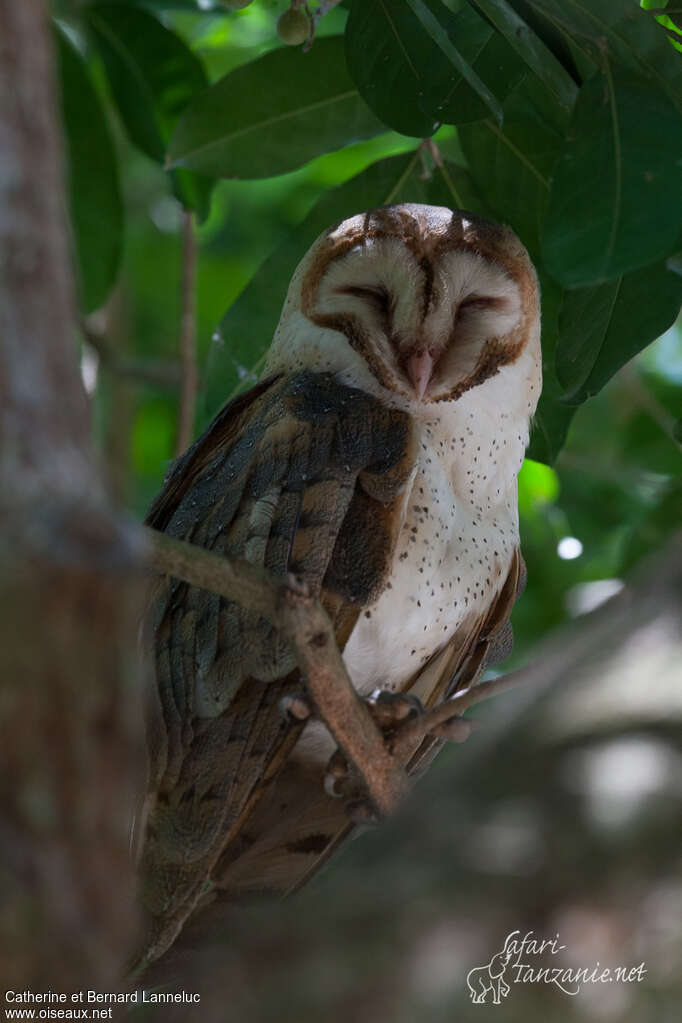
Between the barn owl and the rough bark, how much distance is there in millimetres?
1039

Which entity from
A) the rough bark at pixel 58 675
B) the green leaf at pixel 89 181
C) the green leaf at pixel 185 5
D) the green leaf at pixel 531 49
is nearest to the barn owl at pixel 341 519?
the green leaf at pixel 531 49

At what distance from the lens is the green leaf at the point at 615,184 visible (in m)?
1.58

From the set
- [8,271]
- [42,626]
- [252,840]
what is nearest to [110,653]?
[42,626]

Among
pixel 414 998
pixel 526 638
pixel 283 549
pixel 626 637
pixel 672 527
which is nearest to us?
pixel 414 998

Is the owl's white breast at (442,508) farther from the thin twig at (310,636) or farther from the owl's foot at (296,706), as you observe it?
the thin twig at (310,636)

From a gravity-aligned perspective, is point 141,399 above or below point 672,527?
below

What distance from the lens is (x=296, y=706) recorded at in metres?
1.89

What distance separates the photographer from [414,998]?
2.45 feet

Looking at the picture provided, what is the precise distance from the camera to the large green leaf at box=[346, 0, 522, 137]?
189cm

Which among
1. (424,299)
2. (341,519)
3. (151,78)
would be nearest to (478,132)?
(424,299)

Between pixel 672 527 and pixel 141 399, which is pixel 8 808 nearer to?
pixel 672 527

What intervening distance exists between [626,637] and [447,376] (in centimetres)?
130

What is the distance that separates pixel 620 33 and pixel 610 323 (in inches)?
16.8

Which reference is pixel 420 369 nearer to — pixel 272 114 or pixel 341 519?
pixel 341 519
